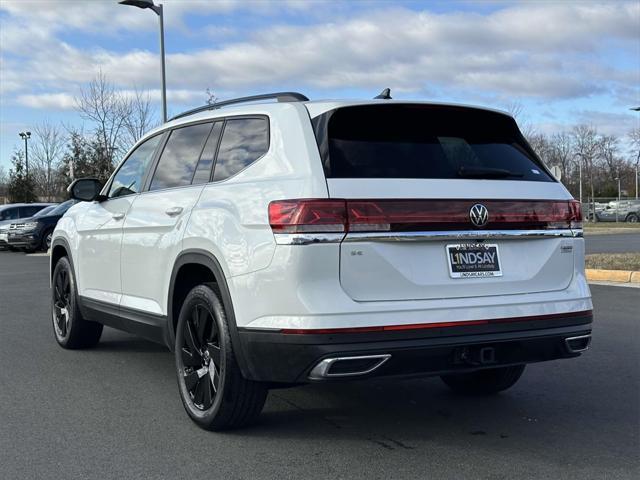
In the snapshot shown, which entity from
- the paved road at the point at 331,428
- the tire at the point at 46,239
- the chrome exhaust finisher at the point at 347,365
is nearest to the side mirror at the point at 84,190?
the paved road at the point at 331,428

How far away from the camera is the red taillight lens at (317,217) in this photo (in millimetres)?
3678

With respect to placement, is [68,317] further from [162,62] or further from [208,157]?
[162,62]

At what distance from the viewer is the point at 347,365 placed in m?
3.66

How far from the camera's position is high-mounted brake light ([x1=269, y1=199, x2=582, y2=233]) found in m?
3.69

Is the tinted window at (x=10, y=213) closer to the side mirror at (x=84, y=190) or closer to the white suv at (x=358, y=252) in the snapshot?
the side mirror at (x=84, y=190)

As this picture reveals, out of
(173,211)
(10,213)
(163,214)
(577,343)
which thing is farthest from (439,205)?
(10,213)

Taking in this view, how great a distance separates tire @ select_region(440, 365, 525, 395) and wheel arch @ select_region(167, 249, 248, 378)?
5.99 feet

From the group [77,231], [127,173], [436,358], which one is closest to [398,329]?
[436,358]

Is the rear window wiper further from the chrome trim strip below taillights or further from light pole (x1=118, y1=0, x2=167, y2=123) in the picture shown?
light pole (x1=118, y1=0, x2=167, y2=123)

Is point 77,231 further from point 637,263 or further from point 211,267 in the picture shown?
point 637,263

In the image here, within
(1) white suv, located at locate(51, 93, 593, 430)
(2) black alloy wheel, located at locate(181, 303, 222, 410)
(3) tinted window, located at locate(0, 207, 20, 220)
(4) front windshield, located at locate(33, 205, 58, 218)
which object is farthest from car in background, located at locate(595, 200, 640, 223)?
(2) black alloy wheel, located at locate(181, 303, 222, 410)

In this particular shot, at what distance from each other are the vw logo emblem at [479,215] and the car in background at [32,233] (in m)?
21.4

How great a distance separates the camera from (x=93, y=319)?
6.33 meters

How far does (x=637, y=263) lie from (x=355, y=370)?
1079cm
